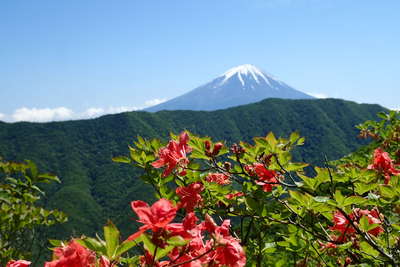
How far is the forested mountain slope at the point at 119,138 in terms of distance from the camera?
90.6 metres

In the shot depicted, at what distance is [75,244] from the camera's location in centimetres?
121

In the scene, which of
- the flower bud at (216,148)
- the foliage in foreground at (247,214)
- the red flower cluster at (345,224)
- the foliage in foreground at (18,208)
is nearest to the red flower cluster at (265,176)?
the foliage in foreground at (247,214)

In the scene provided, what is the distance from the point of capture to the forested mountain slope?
297 ft

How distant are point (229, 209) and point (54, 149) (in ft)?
405

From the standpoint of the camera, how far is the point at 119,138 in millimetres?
126375

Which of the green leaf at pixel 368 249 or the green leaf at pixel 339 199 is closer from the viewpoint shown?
the green leaf at pixel 339 199

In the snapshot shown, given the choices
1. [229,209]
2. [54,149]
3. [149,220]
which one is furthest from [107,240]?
[54,149]

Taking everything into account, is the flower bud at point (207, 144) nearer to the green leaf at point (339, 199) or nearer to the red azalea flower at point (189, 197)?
the red azalea flower at point (189, 197)

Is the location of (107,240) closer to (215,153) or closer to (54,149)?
(215,153)

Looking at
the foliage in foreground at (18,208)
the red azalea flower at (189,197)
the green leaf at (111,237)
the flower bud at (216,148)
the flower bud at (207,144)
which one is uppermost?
the flower bud at (207,144)

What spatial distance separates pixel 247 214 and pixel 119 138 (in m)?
128

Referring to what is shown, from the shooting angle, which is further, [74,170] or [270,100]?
[270,100]

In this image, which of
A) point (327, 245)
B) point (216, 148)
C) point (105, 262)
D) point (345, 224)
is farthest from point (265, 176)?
point (105, 262)

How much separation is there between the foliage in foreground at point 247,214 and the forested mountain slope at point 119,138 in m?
70.9
